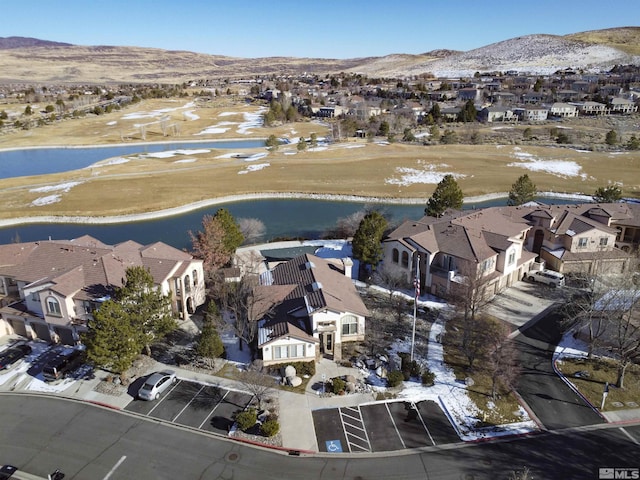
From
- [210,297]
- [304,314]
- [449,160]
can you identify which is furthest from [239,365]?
[449,160]

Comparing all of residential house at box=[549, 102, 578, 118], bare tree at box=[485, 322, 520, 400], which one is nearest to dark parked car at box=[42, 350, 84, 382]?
bare tree at box=[485, 322, 520, 400]

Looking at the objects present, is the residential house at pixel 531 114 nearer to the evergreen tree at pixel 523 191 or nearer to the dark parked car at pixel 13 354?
the evergreen tree at pixel 523 191

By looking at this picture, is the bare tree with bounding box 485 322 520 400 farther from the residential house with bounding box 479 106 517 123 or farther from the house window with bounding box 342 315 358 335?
the residential house with bounding box 479 106 517 123

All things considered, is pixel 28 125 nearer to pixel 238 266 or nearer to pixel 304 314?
pixel 238 266

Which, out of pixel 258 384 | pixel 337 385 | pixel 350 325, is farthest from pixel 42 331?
pixel 350 325

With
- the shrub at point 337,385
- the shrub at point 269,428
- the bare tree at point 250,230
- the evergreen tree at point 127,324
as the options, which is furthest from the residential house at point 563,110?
the shrub at point 269,428

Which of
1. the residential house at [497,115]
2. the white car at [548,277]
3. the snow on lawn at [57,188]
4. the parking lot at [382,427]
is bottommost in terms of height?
the parking lot at [382,427]

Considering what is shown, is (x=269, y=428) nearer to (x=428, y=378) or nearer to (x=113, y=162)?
(x=428, y=378)
